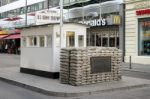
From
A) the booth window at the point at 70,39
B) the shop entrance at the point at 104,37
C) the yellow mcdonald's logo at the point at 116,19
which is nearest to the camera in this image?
the booth window at the point at 70,39

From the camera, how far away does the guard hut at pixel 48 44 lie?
1557cm

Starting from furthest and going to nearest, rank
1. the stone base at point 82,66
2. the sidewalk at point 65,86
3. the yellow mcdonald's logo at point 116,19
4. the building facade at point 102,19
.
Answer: the building facade at point 102,19, the yellow mcdonald's logo at point 116,19, the stone base at point 82,66, the sidewalk at point 65,86

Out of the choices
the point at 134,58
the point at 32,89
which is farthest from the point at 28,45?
the point at 134,58

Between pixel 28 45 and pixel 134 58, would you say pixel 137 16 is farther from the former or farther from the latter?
pixel 28 45

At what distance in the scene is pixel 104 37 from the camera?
35.0 metres

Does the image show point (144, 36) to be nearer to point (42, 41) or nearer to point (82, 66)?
point (42, 41)

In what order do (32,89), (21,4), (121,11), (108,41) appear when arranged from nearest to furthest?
1. (32,89)
2. (121,11)
3. (108,41)
4. (21,4)

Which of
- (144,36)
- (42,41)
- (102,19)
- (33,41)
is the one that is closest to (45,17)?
(33,41)

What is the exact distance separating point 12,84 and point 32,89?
Result: 1.94m

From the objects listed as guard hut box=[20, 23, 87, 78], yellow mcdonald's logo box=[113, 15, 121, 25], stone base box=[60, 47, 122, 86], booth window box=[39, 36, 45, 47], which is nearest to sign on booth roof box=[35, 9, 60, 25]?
guard hut box=[20, 23, 87, 78]

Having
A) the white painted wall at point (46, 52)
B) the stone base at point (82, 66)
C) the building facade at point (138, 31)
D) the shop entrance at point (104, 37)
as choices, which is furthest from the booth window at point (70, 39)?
the shop entrance at point (104, 37)

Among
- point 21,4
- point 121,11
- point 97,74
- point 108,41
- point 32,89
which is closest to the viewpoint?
point 32,89

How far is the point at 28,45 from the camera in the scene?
17797mm

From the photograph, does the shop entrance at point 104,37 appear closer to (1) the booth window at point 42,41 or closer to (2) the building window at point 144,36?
(2) the building window at point 144,36
